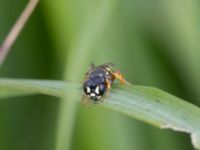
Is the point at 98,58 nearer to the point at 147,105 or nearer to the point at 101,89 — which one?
the point at 101,89

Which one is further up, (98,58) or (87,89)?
(98,58)

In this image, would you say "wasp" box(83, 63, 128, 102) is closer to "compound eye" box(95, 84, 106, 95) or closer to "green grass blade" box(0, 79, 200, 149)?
"compound eye" box(95, 84, 106, 95)

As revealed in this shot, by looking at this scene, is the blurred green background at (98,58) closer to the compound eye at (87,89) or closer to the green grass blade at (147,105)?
the compound eye at (87,89)

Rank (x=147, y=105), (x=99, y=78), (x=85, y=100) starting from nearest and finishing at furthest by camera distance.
Answer: 1. (x=147, y=105)
2. (x=85, y=100)
3. (x=99, y=78)

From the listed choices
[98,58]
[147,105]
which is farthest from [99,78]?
[147,105]

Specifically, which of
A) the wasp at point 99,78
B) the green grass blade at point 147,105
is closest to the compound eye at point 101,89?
the wasp at point 99,78

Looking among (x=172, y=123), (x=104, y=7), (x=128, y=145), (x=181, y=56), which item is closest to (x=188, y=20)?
(x=181, y=56)

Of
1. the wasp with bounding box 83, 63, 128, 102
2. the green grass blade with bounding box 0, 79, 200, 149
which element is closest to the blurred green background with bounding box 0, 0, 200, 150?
the wasp with bounding box 83, 63, 128, 102
